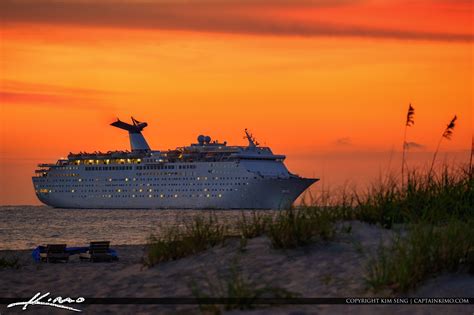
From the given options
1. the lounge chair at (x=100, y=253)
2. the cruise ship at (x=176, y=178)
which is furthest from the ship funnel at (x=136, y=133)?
the lounge chair at (x=100, y=253)

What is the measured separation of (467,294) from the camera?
766 cm

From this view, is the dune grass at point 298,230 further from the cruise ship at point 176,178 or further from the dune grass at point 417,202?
the cruise ship at point 176,178

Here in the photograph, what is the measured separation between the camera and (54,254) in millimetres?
15891

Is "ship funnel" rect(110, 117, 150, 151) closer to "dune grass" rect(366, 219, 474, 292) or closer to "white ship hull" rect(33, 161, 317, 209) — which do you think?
"white ship hull" rect(33, 161, 317, 209)

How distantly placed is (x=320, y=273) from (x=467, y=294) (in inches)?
59.8

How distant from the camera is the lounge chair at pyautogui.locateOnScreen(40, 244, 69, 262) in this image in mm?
15770

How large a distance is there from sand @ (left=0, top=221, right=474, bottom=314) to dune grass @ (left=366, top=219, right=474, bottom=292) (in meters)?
0.10

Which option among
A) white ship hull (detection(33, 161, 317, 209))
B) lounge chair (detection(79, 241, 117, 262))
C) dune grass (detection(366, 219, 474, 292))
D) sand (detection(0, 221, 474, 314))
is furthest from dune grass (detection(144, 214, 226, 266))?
white ship hull (detection(33, 161, 317, 209))

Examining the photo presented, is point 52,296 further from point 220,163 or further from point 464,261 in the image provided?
point 220,163

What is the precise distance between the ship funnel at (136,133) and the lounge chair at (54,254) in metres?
102

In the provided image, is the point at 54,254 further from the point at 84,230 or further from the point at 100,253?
the point at 84,230

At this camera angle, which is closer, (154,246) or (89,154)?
(154,246)

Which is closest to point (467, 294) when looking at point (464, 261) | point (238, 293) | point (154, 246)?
point (464, 261)

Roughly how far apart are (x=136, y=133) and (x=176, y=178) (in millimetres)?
18807
